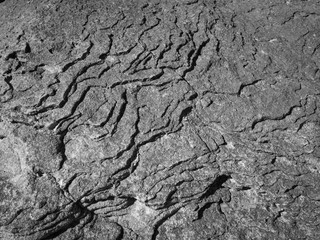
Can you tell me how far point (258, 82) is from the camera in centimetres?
196

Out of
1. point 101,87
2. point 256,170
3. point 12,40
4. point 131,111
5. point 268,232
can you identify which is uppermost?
point 12,40

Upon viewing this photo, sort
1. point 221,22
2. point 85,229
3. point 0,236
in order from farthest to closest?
point 221,22, point 85,229, point 0,236

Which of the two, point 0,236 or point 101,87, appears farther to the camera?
point 101,87

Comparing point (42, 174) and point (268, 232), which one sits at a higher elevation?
point (42, 174)

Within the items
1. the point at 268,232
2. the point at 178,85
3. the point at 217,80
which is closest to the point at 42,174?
the point at 178,85

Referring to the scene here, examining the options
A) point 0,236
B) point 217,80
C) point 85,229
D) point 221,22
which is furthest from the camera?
point 221,22

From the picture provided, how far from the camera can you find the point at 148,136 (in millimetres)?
1844

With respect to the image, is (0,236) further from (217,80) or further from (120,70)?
(217,80)

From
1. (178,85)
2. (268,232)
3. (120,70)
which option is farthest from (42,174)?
(268,232)

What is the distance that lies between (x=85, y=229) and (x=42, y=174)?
36cm

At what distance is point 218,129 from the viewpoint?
6.21 feet

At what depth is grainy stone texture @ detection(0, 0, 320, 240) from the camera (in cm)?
179

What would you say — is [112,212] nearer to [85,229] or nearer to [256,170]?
[85,229]

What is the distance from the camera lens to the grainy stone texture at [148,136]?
1.79 m
